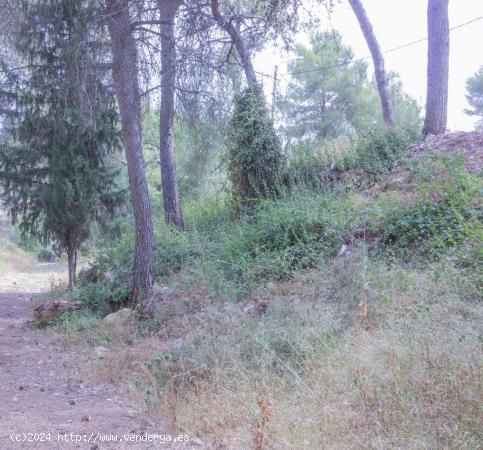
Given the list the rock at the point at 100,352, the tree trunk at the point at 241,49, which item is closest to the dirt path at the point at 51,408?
the rock at the point at 100,352

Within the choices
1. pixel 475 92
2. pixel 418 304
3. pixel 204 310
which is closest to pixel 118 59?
pixel 204 310

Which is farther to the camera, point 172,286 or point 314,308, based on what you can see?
point 172,286

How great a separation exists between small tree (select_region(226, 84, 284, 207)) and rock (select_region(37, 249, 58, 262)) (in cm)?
2164

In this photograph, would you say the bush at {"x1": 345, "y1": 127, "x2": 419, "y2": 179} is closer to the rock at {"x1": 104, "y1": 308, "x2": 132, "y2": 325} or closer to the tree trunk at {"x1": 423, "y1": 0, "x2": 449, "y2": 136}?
the tree trunk at {"x1": 423, "y1": 0, "x2": 449, "y2": 136}

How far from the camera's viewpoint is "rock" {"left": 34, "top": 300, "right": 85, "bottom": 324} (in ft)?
31.0

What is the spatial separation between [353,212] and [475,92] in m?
22.9

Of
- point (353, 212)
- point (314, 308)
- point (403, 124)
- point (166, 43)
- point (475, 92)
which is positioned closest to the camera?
point (314, 308)

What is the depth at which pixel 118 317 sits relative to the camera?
28.7 ft

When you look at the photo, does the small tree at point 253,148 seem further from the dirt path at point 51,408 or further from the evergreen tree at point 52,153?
the dirt path at point 51,408

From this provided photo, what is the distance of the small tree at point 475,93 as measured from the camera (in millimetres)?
27234

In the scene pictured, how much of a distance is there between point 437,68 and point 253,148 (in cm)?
456

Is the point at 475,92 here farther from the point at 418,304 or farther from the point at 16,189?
the point at 418,304

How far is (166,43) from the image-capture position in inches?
403

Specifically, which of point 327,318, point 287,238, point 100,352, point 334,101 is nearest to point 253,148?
point 287,238
